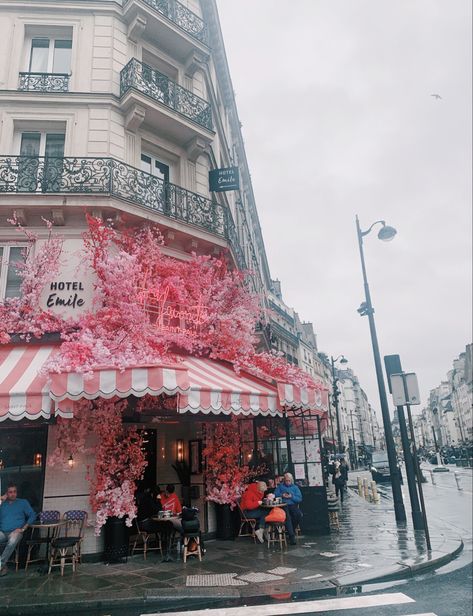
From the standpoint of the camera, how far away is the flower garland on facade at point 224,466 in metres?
11.0

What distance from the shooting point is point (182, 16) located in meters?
15.3

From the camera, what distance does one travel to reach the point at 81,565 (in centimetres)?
904

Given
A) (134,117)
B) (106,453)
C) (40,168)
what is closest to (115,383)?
(106,453)

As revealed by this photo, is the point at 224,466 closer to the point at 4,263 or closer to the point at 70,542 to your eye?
the point at 70,542

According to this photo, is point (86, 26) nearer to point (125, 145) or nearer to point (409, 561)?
point (125, 145)

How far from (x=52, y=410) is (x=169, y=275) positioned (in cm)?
488


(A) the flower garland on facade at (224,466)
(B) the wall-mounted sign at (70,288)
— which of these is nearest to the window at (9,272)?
(B) the wall-mounted sign at (70,288)

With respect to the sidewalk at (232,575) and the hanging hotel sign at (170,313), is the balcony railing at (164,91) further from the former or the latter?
the sidewalk at (232,575)

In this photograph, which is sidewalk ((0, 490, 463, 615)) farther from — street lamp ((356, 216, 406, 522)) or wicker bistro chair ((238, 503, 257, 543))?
street lamp ((356, 216, 406, 522))

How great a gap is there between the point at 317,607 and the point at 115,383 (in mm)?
4794

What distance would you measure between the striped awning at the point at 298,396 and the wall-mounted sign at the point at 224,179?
289 inches

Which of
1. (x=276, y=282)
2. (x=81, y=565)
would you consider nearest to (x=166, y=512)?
(x=81, y=565)

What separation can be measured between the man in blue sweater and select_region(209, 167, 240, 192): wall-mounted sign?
34.6 feet

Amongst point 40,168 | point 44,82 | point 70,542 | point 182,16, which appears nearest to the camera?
point 70,542
